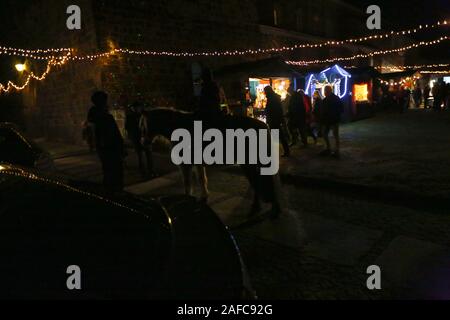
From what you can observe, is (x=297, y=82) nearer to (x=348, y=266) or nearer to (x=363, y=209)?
(x=363, y=209)

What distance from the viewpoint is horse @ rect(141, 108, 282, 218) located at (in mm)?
5516

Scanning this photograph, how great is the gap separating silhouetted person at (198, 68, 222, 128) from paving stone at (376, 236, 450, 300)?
313 cm

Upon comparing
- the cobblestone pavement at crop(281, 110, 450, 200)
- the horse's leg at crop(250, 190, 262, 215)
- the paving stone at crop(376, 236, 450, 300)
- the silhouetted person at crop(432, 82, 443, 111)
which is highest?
the silhouetted person at crop(432, 82, 443, 111)

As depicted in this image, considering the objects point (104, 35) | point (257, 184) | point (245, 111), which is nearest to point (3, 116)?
point (104, 35)

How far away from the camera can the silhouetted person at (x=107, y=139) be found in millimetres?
5957

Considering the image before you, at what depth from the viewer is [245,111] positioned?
48.4 feet

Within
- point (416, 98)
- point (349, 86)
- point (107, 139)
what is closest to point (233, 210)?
point (107, 139)

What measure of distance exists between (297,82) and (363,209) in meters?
14.5

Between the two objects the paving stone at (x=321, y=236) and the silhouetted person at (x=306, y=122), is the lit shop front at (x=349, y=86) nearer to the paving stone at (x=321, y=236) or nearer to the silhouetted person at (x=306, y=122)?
the silhouetted person at (x=306, y=122)

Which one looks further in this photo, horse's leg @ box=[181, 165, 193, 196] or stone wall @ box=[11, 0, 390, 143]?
stone wall @ box=[11, 0, 390, 143]

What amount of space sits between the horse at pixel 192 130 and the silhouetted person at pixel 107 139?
0.69 meters

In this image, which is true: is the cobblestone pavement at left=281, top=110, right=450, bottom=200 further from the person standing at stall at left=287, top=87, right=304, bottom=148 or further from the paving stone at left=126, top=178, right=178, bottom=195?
the paving stone at left=126, top=178, right=178, bottom=195

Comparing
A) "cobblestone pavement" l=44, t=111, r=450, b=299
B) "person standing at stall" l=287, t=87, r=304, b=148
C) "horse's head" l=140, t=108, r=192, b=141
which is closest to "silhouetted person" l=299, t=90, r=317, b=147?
"person standing at stall" l=287, t=87, r=304, b=148

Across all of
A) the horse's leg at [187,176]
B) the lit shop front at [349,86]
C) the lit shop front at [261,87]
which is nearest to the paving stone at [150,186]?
the horse's leg at [187,176]
